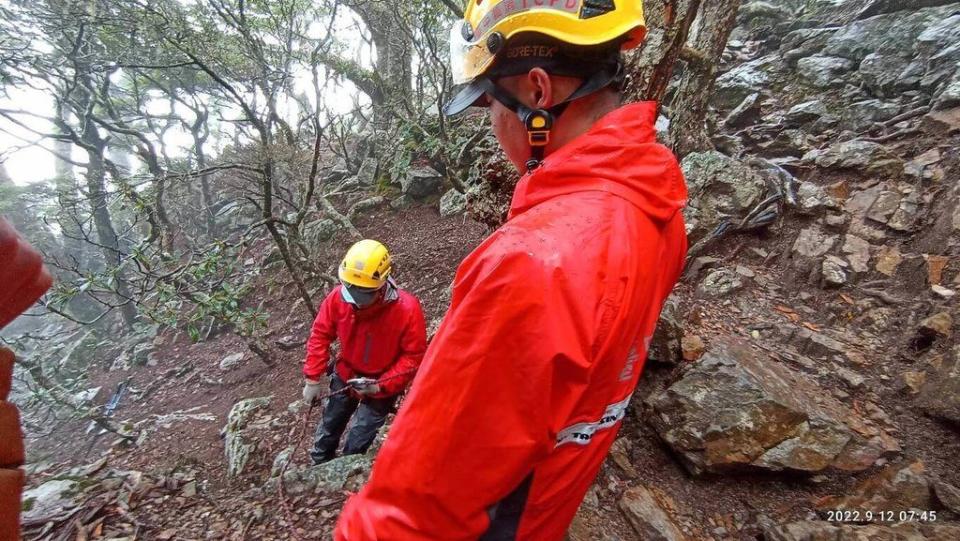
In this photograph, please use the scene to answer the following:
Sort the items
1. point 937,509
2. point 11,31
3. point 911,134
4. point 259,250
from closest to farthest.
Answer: point 937,509 → point 911,134 → point 11,31 → point 259,250

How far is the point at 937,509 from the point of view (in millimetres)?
2580

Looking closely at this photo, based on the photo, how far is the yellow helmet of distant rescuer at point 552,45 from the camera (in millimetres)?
1404

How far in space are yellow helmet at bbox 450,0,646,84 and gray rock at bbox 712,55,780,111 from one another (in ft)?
27.3

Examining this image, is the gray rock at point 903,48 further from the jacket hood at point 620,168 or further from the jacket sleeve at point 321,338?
the jacket sleeve at point 321,338

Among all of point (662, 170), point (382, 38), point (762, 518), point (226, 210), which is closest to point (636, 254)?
point (662, 170)

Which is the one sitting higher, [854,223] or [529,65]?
[529,65]

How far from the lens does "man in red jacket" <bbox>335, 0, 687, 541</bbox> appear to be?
100 centimetres

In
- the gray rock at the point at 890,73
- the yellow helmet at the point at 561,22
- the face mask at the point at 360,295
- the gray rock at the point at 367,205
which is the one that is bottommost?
the gray rock at the point at 890,73

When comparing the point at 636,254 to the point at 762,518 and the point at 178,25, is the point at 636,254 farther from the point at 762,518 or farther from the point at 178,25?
the point at 178,25

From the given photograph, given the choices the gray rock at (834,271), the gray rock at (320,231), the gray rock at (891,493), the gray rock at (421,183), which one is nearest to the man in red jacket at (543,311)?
the gray rock at (891,493)

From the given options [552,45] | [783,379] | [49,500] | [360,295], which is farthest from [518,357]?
[49,500]

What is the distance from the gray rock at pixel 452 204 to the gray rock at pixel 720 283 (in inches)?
209

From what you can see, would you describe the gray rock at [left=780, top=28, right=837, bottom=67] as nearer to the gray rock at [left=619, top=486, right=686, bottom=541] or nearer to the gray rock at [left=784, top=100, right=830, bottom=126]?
the gray rock at [left=784, top=100, right=830, bottom=126]

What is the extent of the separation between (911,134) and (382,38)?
10.9 meters
